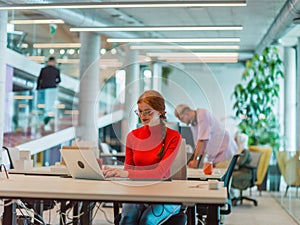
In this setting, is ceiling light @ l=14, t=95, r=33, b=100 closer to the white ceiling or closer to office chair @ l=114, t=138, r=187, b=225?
the white ceiling

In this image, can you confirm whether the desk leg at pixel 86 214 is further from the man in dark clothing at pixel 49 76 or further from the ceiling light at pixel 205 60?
the ceiling light at pixel 205 60

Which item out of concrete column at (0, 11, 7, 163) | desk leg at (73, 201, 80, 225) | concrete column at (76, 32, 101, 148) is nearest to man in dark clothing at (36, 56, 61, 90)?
concrete column at (76, 32, 101, 148)

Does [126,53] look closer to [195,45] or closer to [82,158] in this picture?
[195,45]

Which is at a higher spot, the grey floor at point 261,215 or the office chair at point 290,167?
the office chair at point 290,167

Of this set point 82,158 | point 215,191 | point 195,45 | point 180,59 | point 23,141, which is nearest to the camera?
point 215,191

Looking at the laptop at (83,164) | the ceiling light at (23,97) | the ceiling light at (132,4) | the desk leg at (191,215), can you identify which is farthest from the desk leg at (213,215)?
the ceiling light at (23,97)

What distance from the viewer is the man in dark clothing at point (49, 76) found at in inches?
400

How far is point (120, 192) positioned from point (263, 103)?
9048mm

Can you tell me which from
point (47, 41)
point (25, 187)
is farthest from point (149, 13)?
point (25, 187)

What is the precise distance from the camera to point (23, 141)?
10.1 meters

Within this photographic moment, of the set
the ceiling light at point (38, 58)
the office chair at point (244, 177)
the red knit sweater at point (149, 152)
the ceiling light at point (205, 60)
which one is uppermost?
the ceiling light at point (205, 60)

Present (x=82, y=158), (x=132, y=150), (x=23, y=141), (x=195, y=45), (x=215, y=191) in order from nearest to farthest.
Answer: (x=215, y=191) → (x=82, y=158) → (x=132, y=150) → (x=23, y=141) → (x=195, y=45)

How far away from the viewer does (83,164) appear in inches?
156

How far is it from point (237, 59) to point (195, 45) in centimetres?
306
